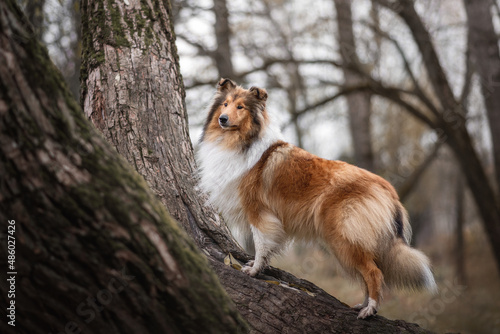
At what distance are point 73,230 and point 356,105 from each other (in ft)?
35.7

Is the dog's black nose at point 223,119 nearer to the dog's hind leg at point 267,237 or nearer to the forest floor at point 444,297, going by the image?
the dog's hind leg at point 267,237

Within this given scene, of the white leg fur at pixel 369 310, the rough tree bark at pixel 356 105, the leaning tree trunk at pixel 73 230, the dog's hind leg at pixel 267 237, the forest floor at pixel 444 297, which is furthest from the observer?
the rough tree bark at pixel 356 105

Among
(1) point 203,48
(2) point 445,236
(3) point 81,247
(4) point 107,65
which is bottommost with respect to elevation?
(2) point 445,236

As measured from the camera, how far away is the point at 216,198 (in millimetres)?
4266

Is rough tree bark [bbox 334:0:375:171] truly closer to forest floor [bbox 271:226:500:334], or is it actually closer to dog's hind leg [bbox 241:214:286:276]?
forest floor [bbox 271:226:500:334]

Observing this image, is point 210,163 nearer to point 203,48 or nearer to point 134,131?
point 134,131

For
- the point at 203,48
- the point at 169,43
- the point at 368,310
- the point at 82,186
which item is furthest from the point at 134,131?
the point at 203,48

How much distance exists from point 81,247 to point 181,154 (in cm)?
195

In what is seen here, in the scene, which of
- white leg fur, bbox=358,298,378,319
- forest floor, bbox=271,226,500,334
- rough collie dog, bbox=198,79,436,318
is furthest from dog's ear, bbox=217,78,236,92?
white leg fur, bbox=358,298,378,319

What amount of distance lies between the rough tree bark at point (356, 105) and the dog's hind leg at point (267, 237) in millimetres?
6568

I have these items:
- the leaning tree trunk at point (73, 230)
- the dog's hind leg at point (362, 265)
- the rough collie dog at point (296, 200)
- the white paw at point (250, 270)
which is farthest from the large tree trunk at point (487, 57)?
the leaning tree trunk at point (73, 230)

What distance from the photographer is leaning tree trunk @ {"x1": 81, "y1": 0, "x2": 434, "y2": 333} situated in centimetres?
362

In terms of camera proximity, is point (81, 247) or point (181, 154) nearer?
point (81, 247)

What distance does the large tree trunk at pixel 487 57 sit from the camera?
8.00 m
